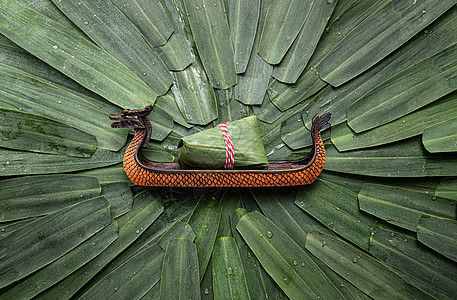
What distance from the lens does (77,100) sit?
3.56 feet

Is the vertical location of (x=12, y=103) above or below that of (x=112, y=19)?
below

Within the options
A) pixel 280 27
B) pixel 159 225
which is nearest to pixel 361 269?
pixel 159 225

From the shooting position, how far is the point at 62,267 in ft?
3.22

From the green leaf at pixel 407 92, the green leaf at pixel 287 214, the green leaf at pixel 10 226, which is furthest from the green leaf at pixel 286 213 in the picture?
the green leaf at pixel 10 226

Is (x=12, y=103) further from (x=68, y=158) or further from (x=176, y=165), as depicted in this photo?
(x=176, y=165)

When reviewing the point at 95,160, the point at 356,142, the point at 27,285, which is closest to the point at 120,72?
the point at 95,160

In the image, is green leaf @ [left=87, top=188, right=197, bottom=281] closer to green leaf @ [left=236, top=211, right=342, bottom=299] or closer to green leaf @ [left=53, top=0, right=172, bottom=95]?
green leaf @ [left=236, top=211, right=342, bottom=299]

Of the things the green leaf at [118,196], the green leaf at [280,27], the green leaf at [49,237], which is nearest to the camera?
the green leaf at [49,237]

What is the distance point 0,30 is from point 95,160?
578mm

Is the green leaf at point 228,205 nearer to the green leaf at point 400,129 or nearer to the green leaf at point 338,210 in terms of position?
the green leaf at point 338,210

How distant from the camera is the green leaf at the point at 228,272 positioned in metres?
0.99

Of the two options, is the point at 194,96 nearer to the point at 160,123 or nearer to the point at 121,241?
the point at 160,123

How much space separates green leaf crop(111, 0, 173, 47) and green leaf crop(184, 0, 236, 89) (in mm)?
103

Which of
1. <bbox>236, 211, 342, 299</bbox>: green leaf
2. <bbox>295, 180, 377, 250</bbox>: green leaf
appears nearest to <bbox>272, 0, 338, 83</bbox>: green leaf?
<bbox>295, 180, 377, 250</bbox>: green leaf
